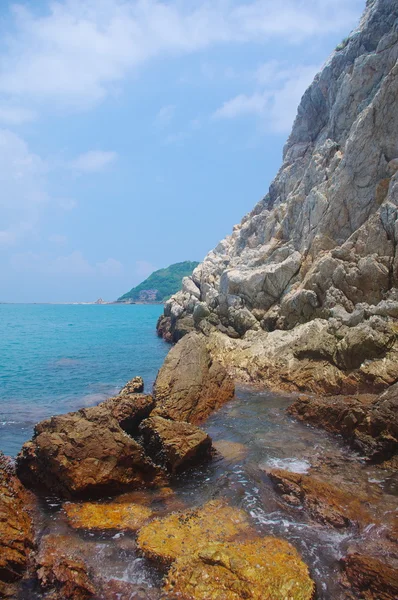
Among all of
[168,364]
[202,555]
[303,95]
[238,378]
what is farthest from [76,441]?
[303,95]

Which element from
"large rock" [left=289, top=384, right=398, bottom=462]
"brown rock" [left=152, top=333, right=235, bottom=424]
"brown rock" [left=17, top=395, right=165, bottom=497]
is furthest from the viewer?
"brown rock" [left=152, top=333, right=235, bottom=424]

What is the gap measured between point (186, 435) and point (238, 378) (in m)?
13.5

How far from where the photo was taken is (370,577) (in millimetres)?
8273

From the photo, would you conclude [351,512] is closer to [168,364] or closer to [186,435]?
[186,435]

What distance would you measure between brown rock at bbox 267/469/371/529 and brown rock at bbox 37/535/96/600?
248 inches

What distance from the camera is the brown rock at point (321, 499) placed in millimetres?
10633

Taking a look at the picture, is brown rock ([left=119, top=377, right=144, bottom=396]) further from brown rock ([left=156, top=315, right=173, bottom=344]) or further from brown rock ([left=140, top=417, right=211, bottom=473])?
brown rock ([left=156, top=315, right=173, bottom=344])

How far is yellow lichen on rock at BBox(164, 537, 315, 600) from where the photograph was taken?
786 cm

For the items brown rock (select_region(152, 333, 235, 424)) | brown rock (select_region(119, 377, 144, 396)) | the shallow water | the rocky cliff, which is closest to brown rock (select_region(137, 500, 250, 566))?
the shallow water

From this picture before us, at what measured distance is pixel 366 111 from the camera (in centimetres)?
3148

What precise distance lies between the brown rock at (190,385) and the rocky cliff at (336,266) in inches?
172

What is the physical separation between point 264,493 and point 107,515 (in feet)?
16.6

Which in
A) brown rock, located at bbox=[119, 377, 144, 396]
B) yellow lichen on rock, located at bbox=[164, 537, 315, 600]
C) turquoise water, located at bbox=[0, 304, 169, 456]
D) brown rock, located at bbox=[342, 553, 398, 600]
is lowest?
turquoise water, located at bbox=[0, 304, 169, 456]

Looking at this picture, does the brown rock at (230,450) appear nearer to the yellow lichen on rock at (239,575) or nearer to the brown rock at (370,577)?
the yellow lichen on rock at (239,575)
